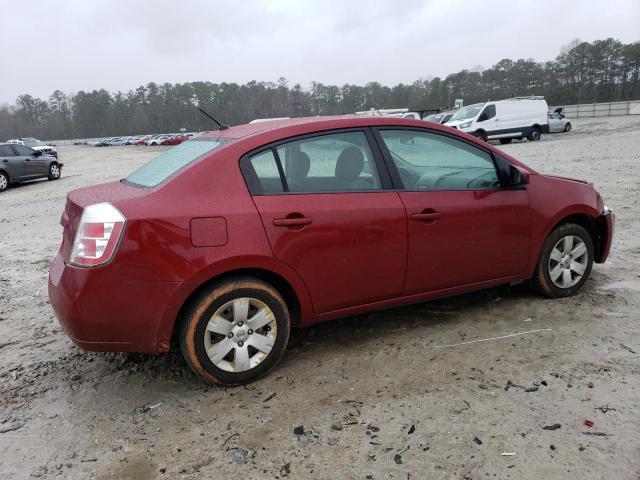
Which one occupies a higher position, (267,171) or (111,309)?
(267,171)

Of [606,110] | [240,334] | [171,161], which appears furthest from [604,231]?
[606,110]

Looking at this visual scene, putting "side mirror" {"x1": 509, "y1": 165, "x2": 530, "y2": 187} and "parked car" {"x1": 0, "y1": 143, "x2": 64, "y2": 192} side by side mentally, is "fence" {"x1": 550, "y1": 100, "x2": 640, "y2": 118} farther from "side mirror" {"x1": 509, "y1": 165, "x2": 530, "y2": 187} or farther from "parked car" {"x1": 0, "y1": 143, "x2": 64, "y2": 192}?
"side mirror" {"x1": 509, "y1": 165, "x2": 530, "y2": 187}

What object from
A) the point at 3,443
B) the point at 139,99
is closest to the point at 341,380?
the point at 3,443

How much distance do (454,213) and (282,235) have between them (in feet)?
4.27

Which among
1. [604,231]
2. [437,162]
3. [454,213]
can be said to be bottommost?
[604,231]

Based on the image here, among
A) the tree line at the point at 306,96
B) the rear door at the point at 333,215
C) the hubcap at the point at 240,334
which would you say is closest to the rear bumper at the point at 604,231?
the rear door at the point at 333,215

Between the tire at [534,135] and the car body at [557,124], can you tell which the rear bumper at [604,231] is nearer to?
the tire at [534,135]

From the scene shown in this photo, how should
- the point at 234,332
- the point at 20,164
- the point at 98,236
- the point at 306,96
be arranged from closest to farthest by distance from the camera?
the point at 98,236 → the point at 234,332 → the point at 20,164 → the point at 306,96

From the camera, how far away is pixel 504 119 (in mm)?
25047

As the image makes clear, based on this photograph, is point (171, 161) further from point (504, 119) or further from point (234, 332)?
point (504, 119)

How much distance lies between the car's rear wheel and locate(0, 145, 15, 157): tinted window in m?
1.80

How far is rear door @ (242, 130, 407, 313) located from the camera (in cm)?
320

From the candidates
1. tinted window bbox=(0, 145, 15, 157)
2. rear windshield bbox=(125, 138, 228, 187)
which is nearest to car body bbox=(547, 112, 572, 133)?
tinted window bbox=(0, 145, 15, 157)

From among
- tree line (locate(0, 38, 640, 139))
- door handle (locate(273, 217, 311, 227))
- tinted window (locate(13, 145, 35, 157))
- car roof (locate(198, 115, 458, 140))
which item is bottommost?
door handle (locate(273, 217, 311, 227))
